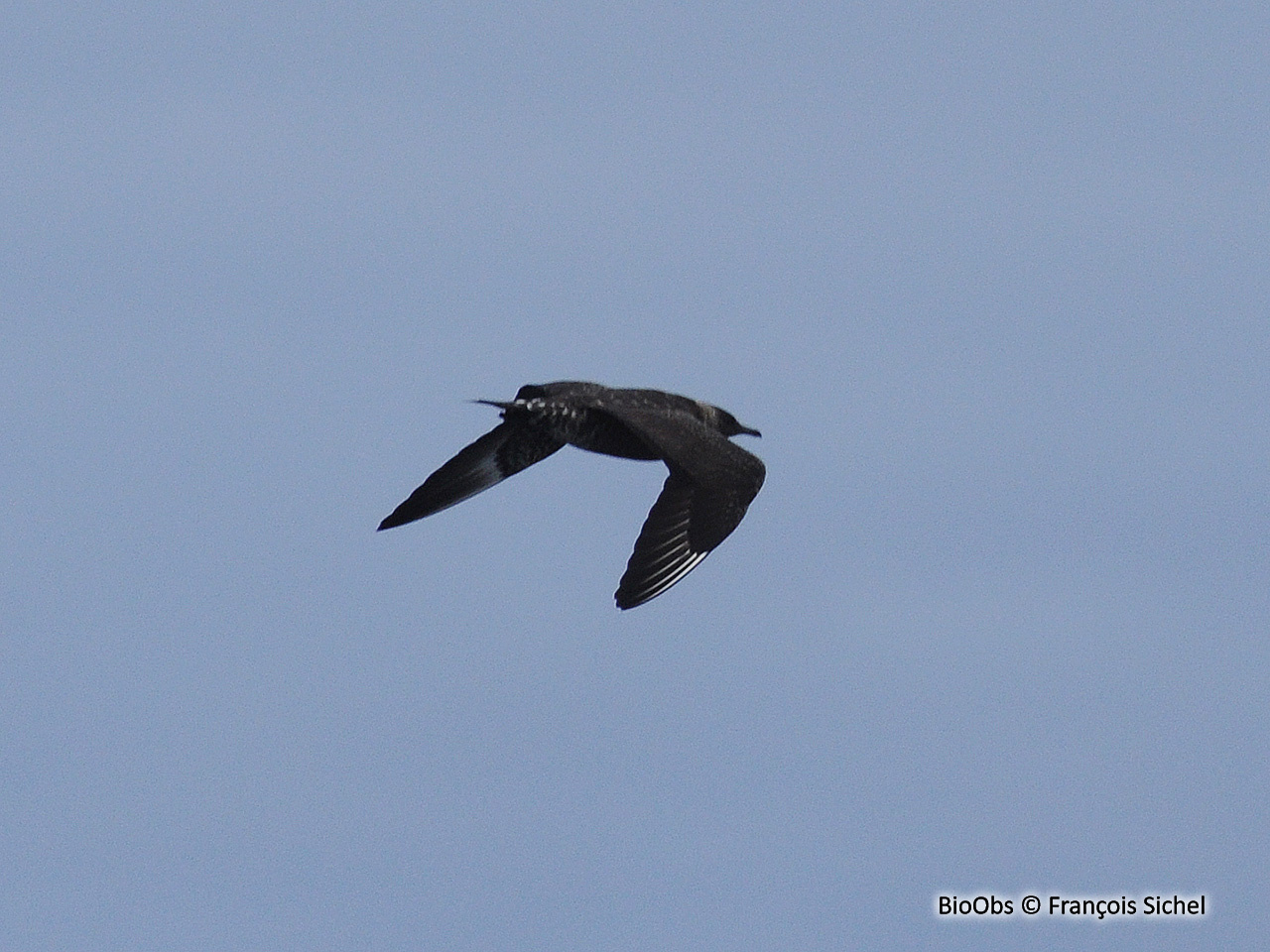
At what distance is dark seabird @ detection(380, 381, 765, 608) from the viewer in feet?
56.3

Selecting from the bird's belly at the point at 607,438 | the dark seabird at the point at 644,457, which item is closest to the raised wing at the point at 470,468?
the dark seabird at the point at 644,457

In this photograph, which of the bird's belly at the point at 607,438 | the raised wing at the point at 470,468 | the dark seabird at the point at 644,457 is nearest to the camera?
the dark seabird at the point at 644,457

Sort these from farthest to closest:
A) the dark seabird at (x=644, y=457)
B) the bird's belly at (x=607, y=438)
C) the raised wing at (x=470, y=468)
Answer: the raised wing at (x=470, y=468)
the bird's belly at (x=607, y=438)
the dark seabird at (x=644, y=457)

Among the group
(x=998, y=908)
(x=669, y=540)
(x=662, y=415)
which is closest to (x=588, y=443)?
(x=662, y=415)

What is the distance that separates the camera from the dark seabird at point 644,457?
1717 centimetres

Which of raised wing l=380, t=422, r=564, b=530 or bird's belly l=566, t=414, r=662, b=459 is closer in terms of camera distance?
bird's belly l=566, t=414, r=662, b=459

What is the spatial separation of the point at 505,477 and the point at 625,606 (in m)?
3.29

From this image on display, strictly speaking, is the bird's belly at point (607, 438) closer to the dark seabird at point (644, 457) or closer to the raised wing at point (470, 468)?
the dark seabird at point (644, 457)

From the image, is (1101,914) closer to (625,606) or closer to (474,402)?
(625,606)

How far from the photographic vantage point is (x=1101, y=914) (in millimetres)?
17203

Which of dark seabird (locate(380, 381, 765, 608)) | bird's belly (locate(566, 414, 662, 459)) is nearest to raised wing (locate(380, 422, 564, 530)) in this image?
dark seabird (locate(380, 381, 765, 608))

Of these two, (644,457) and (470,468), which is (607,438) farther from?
(470,468)

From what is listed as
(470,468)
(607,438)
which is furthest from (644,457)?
(470,468)

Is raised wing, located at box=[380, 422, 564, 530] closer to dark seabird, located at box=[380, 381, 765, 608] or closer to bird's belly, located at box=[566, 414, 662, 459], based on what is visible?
dark seabird, located at box=[380, 381, 765, 608]
